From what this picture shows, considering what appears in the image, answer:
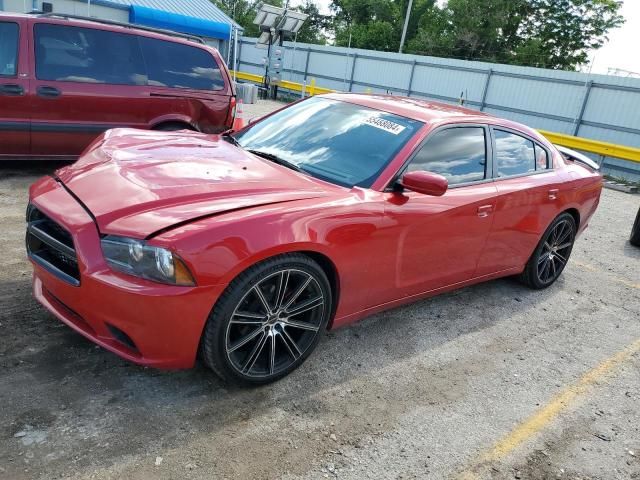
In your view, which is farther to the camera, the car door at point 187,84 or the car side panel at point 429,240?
the car door at point 187,84

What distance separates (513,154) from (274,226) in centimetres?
260

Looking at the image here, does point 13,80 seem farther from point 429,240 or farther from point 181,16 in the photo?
point 181,16

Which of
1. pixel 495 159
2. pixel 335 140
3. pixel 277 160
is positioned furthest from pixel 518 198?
pixel 277 160

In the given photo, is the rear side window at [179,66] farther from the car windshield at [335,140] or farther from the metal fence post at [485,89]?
the metal fence post at [485,89]

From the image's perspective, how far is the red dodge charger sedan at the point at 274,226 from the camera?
249 centimetres

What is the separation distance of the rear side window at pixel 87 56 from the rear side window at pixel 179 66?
14 centimetres

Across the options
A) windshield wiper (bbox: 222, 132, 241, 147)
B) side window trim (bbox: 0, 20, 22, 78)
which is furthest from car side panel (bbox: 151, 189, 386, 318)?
side window trim (bbox: 0, 20, 22, 78)

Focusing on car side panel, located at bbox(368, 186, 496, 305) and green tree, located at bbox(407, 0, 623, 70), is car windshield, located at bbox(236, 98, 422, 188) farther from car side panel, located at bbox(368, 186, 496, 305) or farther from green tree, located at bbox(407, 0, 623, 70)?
green tree, located at bbox(407, 0, 623, 70)

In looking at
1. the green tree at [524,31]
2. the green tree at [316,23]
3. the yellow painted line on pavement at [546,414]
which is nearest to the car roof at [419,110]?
the yellow painted line on pavement at [546,414]

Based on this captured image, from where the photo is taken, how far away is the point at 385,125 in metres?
3.68

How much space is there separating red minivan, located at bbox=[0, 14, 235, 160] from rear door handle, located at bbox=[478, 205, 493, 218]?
4.28m

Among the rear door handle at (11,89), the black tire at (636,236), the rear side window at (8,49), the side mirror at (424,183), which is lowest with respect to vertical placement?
the black tire at (636,236)

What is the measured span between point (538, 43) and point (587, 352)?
3641 cm

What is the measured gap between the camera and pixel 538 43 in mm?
35156
